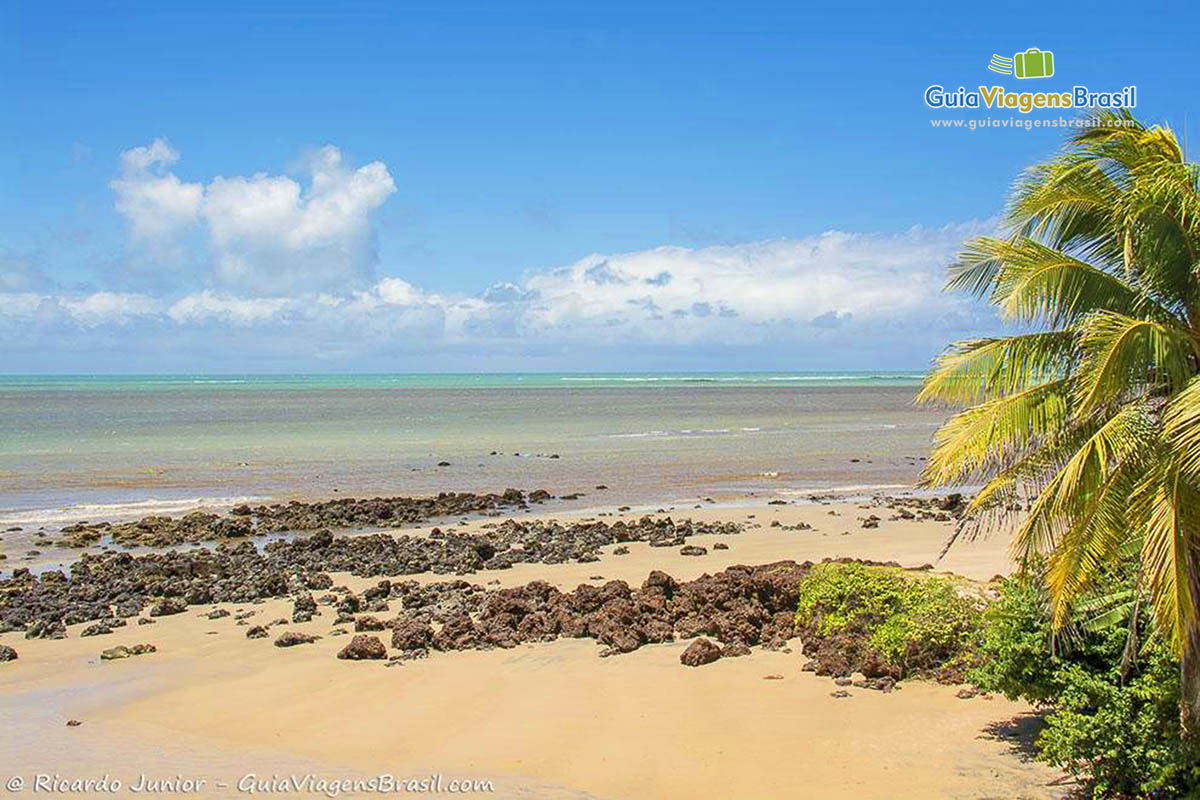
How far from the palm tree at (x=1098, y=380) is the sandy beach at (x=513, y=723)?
2.62m

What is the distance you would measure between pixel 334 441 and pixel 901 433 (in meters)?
31.1

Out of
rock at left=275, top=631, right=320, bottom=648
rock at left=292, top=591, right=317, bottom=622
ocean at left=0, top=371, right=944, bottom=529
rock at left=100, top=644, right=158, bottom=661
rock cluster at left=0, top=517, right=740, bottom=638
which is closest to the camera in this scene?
rock at left=100, top=644, right=158, bottom=661

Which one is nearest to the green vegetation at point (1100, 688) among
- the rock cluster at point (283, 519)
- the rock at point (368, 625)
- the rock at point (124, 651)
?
the rock at point (368, 625)

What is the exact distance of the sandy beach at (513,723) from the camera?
905cm

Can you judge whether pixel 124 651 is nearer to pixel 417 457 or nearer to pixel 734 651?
pixel 734 651

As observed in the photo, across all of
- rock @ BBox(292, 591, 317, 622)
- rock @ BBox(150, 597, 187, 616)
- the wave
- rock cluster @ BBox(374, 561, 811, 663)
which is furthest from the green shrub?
the wave

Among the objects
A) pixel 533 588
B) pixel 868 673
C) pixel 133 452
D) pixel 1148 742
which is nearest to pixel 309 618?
pixel 533 588

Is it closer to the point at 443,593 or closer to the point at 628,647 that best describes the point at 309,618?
the point at 443,593

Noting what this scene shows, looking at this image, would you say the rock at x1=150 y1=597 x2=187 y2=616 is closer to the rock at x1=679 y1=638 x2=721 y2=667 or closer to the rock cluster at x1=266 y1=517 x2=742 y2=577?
the rock cluster at x1=266 y1=517 x2=742 y2=577

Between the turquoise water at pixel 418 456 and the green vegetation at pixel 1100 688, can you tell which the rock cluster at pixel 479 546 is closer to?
the turquoise water at pixel 418 456

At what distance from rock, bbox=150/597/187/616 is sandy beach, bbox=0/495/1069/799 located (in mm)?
1178

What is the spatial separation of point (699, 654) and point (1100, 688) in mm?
5100

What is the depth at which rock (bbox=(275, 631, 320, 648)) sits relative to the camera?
45.2 feet

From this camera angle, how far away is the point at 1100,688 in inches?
310
